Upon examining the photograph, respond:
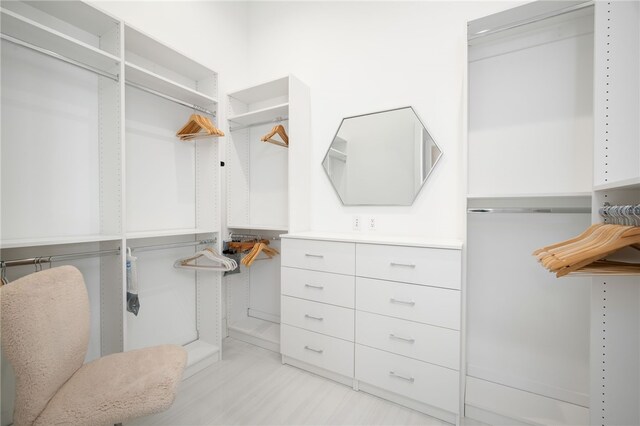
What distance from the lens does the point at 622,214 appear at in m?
0.96

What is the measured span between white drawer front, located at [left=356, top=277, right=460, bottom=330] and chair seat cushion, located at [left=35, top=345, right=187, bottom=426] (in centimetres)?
109

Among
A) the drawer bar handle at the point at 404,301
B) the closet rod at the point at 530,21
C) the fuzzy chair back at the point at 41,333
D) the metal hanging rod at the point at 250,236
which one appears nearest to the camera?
the fuzzy chair back at the point at 41,333

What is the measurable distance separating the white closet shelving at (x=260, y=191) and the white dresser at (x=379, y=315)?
1.50 ft

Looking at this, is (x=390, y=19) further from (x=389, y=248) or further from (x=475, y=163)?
(x=389, y=248)

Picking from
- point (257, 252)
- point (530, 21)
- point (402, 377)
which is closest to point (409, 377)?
point (402, 377)

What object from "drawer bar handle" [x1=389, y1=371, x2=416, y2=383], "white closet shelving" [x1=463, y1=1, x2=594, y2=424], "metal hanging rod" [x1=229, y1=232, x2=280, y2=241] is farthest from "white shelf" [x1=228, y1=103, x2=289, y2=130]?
"drawer bar handle" [x1=389, y1=371, x2=416, y2=383]

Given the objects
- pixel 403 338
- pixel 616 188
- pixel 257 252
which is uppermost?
pixel 616 188

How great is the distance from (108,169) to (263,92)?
1.44m

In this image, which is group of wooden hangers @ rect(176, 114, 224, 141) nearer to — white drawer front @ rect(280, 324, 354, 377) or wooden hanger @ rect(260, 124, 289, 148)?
wooden hanger @ rect(260, 124, 289, 148)

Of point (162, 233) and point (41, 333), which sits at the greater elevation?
point (162, 233)

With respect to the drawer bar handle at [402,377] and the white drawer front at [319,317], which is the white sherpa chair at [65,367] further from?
the drawer bar handle at [402,377]

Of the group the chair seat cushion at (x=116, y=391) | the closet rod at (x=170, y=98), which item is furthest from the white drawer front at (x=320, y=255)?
the closet rod at (x=170, y=98)

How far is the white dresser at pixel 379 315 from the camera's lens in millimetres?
1527

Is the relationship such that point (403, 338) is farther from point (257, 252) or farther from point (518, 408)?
point (257, 252)
